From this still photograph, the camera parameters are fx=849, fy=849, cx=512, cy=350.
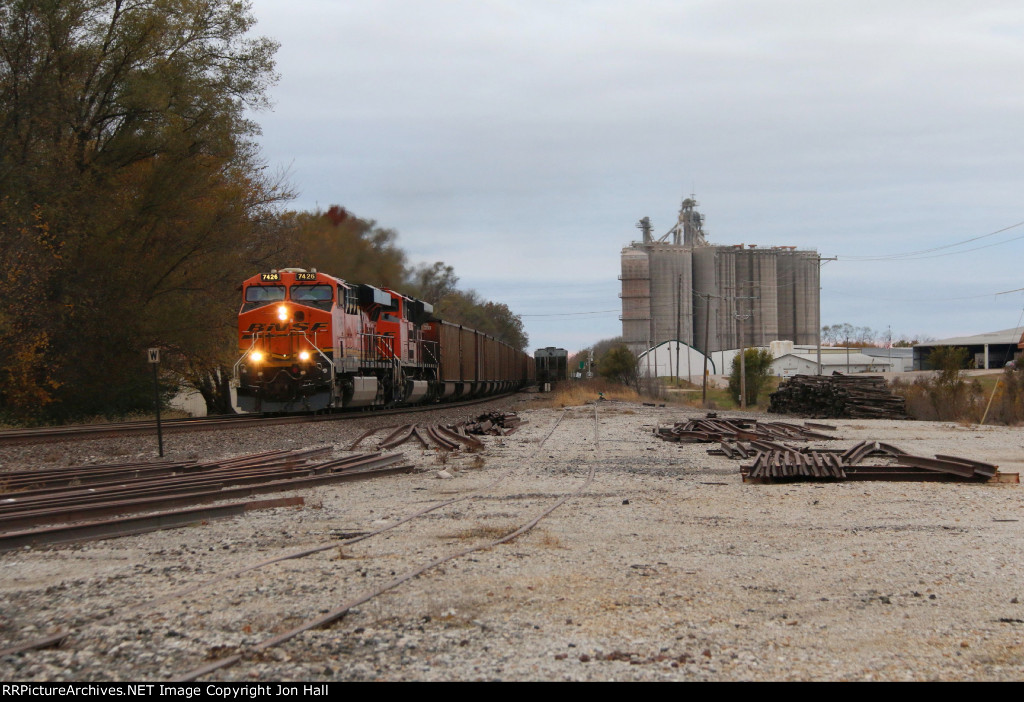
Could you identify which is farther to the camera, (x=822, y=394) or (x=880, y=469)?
(x=822, y=394)

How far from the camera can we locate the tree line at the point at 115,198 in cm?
Result: 2078

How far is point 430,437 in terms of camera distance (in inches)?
629

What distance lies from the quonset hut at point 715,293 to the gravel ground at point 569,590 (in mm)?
73425

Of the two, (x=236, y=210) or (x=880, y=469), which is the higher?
(x=236, y=210)

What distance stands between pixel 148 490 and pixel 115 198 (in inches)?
645

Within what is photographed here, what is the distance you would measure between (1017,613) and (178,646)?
14.4ft

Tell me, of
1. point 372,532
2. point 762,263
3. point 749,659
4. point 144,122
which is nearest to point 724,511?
point 372,532

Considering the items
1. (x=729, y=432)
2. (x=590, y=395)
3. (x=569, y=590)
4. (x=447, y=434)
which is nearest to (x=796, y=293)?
(x=590, y=395)

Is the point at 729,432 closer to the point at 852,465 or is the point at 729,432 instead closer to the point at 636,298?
the point at 852,465

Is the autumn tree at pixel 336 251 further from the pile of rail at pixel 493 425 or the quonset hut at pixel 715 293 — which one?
the quonset hut at pixel 715 293

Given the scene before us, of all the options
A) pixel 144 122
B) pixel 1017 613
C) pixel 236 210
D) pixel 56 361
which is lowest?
pixel 1017 613
